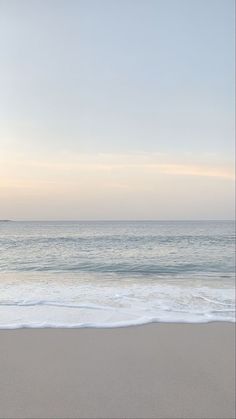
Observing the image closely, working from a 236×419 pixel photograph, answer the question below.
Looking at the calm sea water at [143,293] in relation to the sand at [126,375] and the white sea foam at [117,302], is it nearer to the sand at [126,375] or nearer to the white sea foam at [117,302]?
the white sea foam at [117,302]

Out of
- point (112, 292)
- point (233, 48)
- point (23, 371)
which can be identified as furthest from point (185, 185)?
point (112, 292)

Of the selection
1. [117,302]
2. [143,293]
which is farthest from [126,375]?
[143,293]

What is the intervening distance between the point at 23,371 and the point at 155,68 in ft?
4.51

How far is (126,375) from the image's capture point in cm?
140

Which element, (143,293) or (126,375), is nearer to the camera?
(126,375)

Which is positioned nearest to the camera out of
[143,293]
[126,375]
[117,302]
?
[126,375]

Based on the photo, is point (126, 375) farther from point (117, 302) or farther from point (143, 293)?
point (143, 293)

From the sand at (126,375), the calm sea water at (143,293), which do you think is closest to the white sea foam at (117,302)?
the calm sea water at (143,293)

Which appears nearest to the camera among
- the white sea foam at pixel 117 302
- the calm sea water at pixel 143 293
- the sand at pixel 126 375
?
the sand at pixel 126 375

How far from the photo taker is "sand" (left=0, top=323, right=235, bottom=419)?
1.21m

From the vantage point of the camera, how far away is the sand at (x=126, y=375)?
47.7 inches

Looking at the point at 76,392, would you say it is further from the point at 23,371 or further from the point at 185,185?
the point at 185,185

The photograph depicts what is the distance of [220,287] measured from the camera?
1.45 metres

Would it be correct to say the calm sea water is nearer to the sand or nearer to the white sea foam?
the white sea foam
